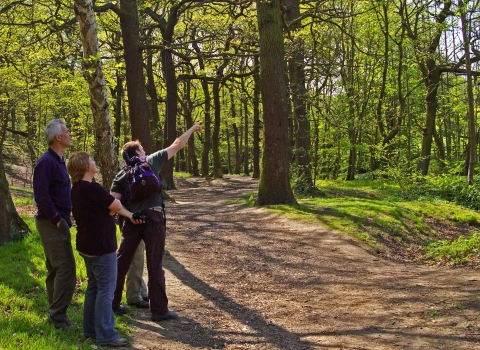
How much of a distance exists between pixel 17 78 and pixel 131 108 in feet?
14.9

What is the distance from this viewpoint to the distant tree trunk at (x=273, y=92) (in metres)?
11.7

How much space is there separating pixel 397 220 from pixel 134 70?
8.96 metres

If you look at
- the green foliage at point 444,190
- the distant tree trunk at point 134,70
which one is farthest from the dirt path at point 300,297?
the green foliage at point 444,190

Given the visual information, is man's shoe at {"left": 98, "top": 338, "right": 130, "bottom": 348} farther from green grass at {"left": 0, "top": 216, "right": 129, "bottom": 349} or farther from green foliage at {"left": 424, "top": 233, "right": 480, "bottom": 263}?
green foliage at {"left": 424, "top": 233, "right": 480, "bottom": 263}

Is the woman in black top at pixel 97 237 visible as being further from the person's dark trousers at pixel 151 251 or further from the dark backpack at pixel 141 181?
the person's dark trousers at pixel 151 251

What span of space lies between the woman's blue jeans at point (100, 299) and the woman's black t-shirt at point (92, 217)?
10 cm

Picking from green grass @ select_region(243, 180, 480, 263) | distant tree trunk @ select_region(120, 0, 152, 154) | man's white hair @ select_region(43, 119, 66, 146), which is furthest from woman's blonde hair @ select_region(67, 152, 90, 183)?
distant tree trunk @ select_region(120, 0, 152, 154)

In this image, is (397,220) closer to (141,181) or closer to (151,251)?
(151,251)

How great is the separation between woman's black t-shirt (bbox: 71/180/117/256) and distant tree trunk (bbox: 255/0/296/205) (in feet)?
26.0

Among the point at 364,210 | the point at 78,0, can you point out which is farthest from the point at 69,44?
the point at 364,210

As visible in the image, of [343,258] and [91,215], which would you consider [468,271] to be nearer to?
[343,258]

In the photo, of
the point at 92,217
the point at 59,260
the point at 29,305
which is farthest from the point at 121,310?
the point at 92,217

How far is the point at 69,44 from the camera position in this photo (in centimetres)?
1209

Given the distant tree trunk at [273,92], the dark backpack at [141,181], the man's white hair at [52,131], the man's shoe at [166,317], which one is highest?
the distant tree trunk at [273,92]
